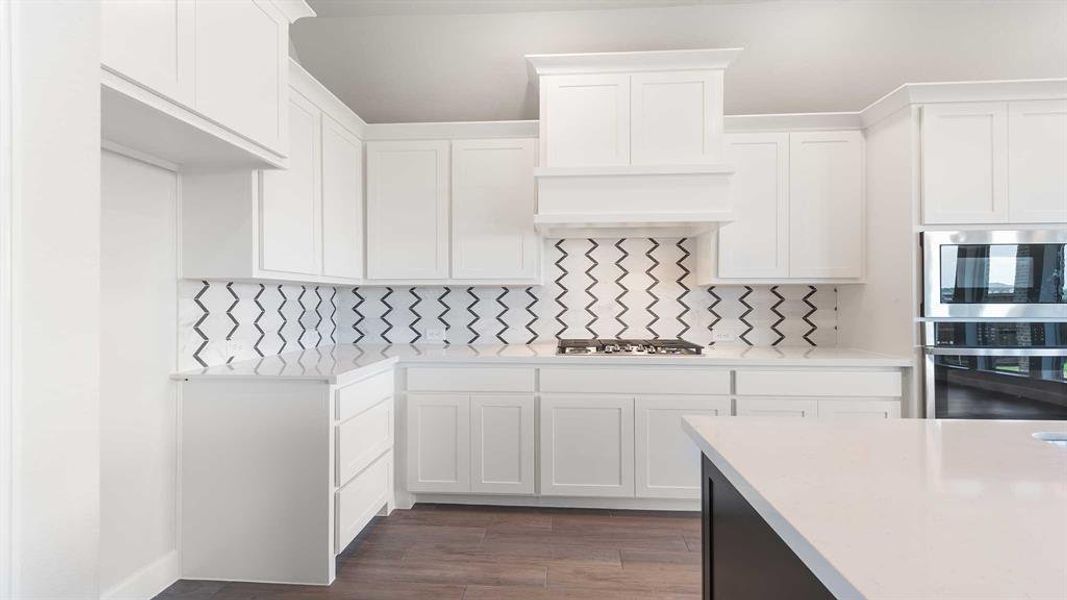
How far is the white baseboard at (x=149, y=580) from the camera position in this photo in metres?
1.97

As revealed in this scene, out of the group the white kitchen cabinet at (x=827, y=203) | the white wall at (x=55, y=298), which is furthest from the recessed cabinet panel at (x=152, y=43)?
the white kitchen cabinet at (x=827, y=203)

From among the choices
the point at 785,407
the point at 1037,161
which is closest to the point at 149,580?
the point at 785,407

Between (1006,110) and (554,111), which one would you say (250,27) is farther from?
(1006,110)

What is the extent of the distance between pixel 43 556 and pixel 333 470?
64.2 inches

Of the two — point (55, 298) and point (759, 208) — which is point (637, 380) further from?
point (55, 298)

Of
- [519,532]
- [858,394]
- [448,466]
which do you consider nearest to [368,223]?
[448,466]

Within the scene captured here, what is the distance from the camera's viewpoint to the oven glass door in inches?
97.7

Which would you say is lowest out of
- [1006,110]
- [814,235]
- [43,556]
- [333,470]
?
[333,470]

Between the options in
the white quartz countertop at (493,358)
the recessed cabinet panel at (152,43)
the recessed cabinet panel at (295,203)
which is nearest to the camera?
the recessed cabinet panel at (152,43)

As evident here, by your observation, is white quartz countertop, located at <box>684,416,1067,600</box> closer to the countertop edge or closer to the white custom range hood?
the countertop edge

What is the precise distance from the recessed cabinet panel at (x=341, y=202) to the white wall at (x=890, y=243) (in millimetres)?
2956

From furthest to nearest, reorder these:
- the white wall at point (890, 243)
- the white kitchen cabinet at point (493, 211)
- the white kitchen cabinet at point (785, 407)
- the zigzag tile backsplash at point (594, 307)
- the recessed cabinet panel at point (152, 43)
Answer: the zigzag tile backsplash at point (594, 307)
the white kitchen cabinet at point (493, 211)
the white kitchen cabinet at point (785, 407)
the white wall at point (890, 243)
the recessed cabinet panel at point (152, 43)

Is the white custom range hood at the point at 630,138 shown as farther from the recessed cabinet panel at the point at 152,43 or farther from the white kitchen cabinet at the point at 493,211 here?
the recessed cabinet panel at the point at 152,43

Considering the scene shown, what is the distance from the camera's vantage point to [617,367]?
2.85 m
